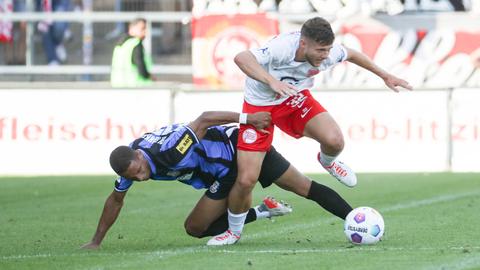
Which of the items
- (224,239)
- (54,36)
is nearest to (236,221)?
(224,239)

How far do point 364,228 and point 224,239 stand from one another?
1192mm

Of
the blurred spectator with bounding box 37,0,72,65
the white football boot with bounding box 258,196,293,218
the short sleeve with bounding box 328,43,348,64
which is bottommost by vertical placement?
the blurred spectator with bounding box 37,0,72,65

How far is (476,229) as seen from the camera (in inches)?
434

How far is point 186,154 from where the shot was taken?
389 inches

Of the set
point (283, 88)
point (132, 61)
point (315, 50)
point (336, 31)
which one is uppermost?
point (315, 50)

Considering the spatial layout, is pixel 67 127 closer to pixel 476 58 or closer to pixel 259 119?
pixel 476 58

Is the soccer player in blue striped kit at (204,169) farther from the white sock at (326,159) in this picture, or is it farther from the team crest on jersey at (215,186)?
the white sock at (326,159)

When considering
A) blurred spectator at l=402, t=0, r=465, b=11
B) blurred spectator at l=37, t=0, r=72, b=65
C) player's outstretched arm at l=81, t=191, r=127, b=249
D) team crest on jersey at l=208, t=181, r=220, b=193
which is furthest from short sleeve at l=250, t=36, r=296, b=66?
blurred spectator at l=37, t=0, r=72, b=65

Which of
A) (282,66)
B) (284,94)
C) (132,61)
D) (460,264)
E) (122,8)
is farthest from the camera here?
(122,8)

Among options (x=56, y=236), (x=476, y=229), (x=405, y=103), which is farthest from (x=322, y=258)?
(x=405, y=103)

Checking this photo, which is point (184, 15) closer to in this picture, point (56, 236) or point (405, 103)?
point (405, 103)

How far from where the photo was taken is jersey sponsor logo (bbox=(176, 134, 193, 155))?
983 centimetres

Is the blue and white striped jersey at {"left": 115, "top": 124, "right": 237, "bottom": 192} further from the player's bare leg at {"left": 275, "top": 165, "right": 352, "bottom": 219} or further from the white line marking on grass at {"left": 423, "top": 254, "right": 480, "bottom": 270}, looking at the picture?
the white line marking on grass at {"left": 423, "top": 254, "right": 480, "bottom": 270}

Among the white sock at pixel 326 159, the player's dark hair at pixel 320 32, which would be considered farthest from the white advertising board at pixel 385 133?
the player's dark hair at pixel 320 32
